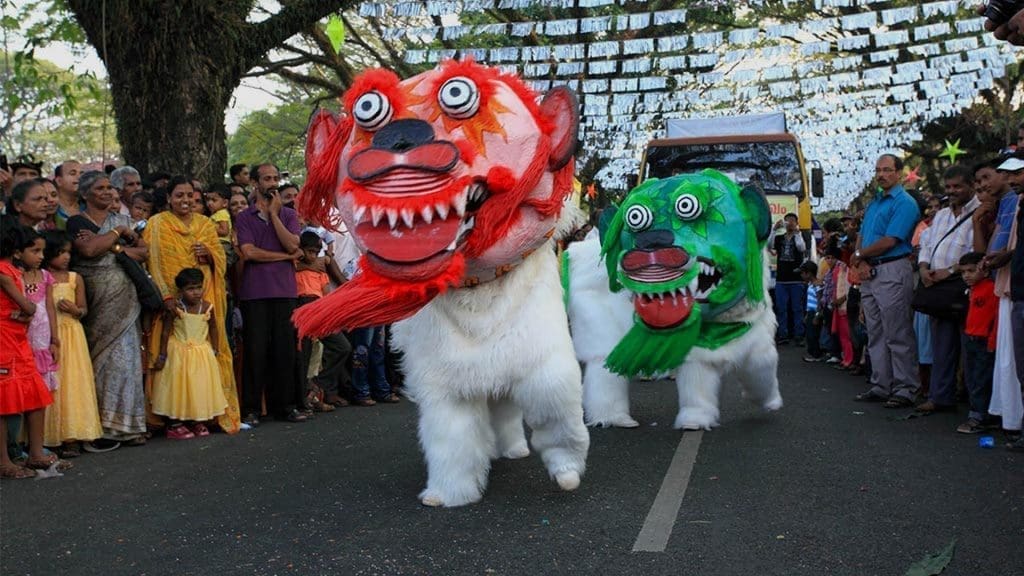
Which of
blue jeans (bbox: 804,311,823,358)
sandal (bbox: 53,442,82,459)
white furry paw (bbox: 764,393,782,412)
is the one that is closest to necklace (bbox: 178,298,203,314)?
sandal (bbox: 53,442,82,459)

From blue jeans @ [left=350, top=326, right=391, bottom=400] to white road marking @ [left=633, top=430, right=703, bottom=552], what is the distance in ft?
10.5

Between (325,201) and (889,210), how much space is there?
450 centimetres

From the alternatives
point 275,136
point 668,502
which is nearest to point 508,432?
point 668,502

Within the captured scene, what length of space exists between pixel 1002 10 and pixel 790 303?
10150 millimetres

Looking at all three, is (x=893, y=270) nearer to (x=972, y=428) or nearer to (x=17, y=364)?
(x=972, y=428)

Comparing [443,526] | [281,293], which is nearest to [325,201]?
[443,526]

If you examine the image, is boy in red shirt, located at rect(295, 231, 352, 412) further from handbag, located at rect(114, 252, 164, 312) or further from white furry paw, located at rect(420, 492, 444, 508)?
white furry paw, located at rect(420, 492, 444, 508)

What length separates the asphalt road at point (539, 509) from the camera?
3973mm

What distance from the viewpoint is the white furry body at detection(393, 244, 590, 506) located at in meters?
4.80

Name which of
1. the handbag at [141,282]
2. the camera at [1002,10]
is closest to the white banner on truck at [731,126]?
the handbag at [141,282]

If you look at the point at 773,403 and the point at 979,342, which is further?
the point at 773,403

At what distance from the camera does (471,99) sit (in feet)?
15.2

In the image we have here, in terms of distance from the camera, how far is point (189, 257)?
7141 millimetres

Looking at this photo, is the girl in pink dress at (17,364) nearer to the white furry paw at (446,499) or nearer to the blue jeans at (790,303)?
the white furry paw at (446,499)
